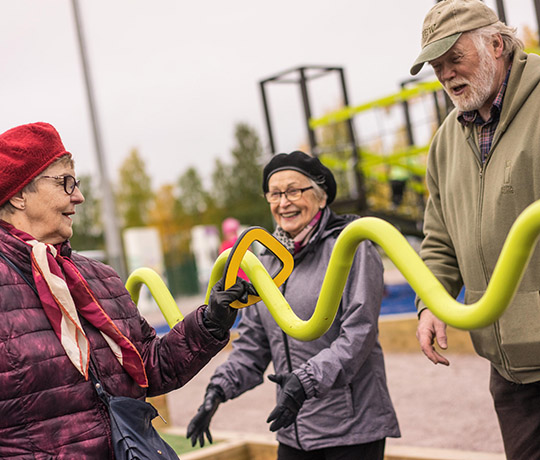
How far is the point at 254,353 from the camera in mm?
3613

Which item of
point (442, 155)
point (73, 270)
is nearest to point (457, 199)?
point (442, 155)

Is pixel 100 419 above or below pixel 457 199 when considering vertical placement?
below

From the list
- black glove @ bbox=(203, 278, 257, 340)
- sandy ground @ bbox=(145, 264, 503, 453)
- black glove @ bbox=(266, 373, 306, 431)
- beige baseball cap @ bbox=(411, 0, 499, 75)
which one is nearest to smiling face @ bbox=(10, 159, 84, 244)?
black glove @ bbox=(203, 278, 257, 340)

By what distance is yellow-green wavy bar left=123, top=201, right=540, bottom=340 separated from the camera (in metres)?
1.84

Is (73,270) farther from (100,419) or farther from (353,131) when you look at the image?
(353,131)

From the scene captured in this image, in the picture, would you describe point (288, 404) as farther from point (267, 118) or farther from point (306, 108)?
point (267, 118)

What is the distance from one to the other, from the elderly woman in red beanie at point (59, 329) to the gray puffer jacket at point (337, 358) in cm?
59

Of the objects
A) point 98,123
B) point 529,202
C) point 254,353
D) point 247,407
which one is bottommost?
point 247,407

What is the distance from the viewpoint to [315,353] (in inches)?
129

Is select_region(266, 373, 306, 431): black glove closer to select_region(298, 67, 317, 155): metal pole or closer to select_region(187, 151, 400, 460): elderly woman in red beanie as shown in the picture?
select_region(187, 151, 400, 460): elderly woman in red beanie

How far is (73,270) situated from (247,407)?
600 cm

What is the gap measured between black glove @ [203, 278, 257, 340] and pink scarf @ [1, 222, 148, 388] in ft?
0.88

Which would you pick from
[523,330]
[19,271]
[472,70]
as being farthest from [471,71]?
[19,271]

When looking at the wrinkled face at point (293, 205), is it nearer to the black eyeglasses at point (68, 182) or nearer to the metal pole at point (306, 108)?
the black eyeglasses at point (68, 182)
